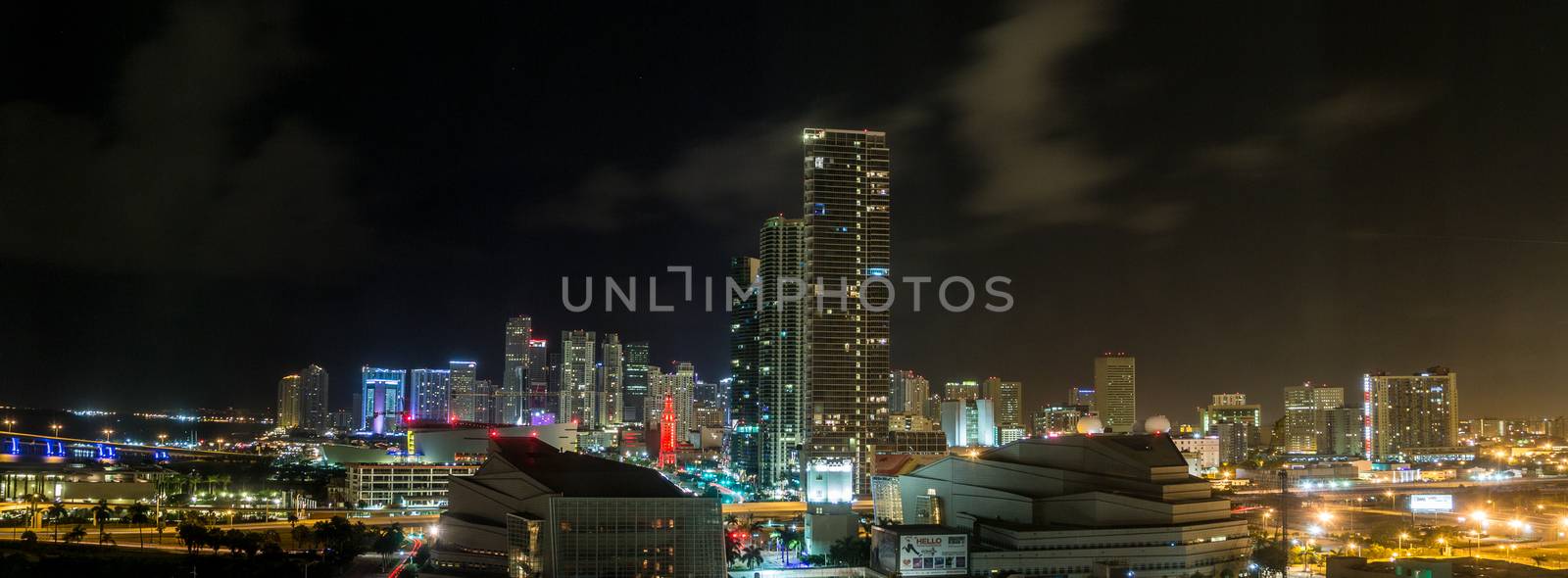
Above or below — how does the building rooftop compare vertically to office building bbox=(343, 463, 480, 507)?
above

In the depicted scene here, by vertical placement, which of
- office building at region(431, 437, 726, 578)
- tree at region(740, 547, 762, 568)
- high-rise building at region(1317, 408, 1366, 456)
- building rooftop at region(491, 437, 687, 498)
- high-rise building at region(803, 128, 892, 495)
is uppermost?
high-rise building at region(803, 128, 892, 495)

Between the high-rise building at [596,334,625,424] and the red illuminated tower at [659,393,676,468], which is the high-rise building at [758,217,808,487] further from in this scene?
the high-rise building at [596,334,625,424]

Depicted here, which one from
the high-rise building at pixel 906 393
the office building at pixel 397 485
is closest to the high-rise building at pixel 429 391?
the high-rise building at pixel 906 393

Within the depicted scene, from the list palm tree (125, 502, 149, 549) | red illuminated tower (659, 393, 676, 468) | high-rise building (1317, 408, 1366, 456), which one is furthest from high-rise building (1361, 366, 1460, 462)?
palm tree (125, 502, 149, 549)

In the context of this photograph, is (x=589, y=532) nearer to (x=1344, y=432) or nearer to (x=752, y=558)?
(x=752, y=558)

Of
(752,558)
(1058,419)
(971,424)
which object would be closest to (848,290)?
(752,558)

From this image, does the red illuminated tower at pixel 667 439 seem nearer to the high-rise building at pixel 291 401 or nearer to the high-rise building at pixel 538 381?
the high-rise building at pixel 538 381

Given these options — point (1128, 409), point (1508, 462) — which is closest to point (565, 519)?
point (1128, 409)
